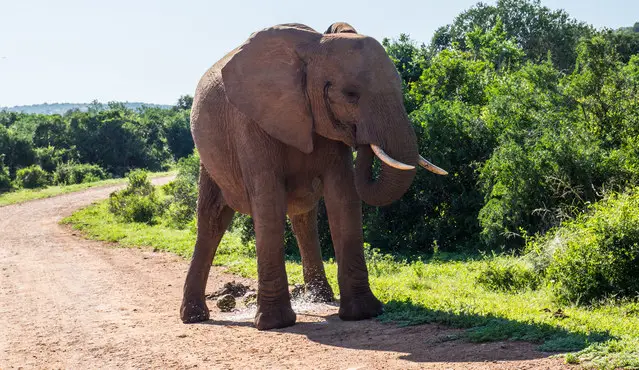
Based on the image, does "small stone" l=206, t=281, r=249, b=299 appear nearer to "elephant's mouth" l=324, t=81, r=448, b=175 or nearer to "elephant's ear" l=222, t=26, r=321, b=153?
"elephant's ear" l=222, t=26, r=321, b=153

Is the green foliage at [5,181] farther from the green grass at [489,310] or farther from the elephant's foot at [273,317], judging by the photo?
the elephant's foot at [273,317]

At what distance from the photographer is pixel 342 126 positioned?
7215 millimetres

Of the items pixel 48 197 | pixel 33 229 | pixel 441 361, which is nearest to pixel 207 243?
pixel 441 361

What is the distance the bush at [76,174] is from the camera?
120 ft

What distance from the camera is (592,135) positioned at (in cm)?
1162

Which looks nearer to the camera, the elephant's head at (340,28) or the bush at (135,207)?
the elephant's head at (340,28)

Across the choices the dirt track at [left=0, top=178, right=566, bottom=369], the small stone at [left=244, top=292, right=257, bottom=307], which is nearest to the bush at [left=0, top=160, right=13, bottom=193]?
the dirt track at [left=0, top=178, right=566, bottom=369]

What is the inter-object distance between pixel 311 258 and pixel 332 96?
8.36 ft

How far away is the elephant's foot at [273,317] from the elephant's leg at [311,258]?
140 centimetres

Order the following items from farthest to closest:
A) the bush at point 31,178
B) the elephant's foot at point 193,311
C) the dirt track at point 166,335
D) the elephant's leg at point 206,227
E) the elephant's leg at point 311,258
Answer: the bush at point 31,178 → the elephant's leg at point 311,258 → the elephant's leg at point 206,227 → the elephant's foot at point 193,311 → the dirt track at point 166,335

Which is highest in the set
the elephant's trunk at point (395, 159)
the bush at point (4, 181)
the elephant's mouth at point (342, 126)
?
the elephant's mouth at point (342, 126)

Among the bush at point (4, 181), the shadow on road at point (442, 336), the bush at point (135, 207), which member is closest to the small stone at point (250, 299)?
the shadow on road at point (442, 336)

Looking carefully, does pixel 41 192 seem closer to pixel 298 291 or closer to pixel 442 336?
pixel 298 291

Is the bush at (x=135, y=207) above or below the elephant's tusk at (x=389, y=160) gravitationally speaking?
below
